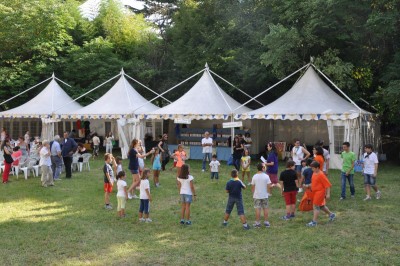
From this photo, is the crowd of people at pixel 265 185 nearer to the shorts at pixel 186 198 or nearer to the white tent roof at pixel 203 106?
the shorts at pixel 186 198

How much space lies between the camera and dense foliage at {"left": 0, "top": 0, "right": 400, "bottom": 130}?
17.8 m

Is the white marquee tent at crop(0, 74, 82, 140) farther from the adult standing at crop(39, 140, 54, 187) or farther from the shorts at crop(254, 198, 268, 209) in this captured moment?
the shorts at crop(254, 198, 268, 209)

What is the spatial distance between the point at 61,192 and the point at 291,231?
6911 millimetres

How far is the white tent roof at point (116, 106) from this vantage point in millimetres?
20391

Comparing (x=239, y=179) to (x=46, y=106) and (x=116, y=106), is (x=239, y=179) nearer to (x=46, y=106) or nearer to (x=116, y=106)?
(x=116, y=106)

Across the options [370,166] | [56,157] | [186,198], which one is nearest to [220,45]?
[56,157]

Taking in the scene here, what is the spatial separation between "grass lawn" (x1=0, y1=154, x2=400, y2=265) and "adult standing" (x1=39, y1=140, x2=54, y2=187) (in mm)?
1183

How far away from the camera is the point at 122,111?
20406 millimetres

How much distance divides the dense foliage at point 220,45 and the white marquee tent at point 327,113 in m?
1.23

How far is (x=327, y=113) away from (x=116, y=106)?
1011 cm

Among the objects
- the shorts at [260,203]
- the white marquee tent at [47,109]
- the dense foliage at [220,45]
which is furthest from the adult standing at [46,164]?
the dense foliage at [220,45]

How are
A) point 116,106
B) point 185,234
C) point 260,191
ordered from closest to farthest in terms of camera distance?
point 185,234 < point 260,191 < point 116,106

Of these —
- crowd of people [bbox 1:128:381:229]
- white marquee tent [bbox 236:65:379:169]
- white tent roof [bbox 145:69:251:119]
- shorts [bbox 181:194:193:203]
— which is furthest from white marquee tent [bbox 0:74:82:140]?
shorts [bbox 181:194:193:203]

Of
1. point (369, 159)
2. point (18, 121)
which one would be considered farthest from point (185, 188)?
point (18, 121)
